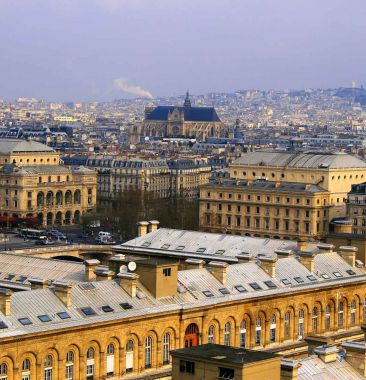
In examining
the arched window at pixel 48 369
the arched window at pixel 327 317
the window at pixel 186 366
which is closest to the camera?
the window at pixel 186 366

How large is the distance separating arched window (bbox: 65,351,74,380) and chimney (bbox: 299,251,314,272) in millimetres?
17671

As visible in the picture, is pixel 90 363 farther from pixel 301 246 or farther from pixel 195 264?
pixel 301 246

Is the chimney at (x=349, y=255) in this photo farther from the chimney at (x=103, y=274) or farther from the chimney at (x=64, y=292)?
the chimney at (x=64, y=292)

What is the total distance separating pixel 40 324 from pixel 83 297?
3524 millimetres

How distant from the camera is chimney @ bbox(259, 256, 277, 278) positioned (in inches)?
2402

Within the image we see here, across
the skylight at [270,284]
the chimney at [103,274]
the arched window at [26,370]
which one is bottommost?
the arched window at [26,370]

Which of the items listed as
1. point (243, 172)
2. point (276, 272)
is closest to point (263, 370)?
point (276, 272)

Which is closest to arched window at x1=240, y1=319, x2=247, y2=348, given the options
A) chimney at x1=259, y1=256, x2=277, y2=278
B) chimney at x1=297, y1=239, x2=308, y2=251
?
chimney at x1=259, y1=256, x2=277, y2=278

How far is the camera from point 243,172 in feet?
470

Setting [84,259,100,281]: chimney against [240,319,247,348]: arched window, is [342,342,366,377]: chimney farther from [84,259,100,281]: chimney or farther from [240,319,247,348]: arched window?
[84,259,100,281]: chimney

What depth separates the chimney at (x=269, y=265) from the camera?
61000 millimetres

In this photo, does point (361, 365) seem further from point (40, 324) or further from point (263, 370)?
point (40, 324)

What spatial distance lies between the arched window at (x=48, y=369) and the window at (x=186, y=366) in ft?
39.8

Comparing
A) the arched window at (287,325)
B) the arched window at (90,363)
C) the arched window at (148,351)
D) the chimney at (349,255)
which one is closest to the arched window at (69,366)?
the arched window at (90,363)
